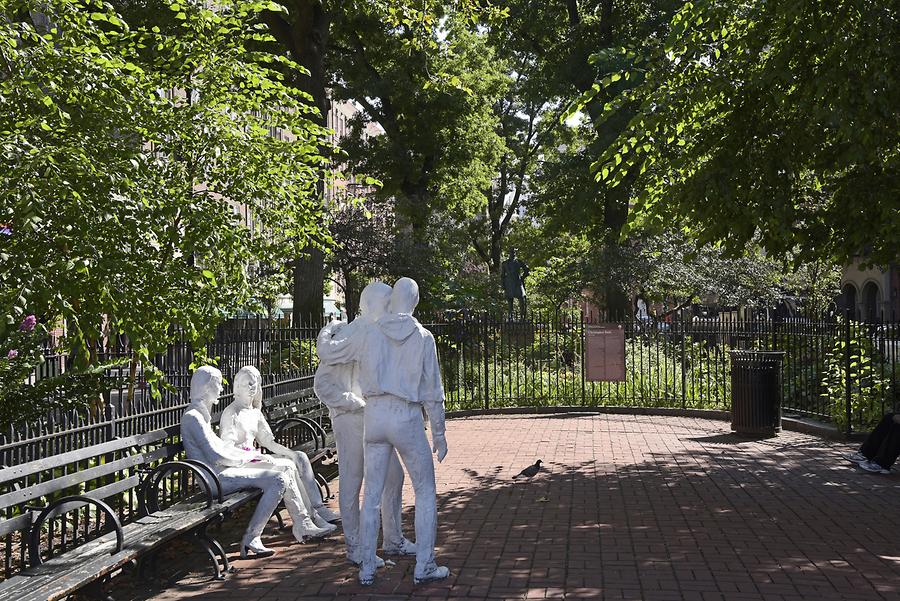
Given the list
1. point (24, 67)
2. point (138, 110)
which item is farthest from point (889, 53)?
point (24, 67)

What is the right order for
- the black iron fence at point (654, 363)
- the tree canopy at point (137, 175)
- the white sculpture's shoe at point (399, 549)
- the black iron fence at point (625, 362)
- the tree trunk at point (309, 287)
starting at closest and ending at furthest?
the tree canopy at point (137, 175), the white sculpture's shoe at point (399, 549), the black iron fence at point (625, 362), the black iron fence at point (654, 363), the tree trunk at point (309, 287)

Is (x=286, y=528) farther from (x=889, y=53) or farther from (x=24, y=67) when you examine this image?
(x=889, y=53)

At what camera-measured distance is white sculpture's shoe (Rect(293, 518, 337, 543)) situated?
24.3 feet

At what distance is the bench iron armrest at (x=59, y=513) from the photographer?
5.11m

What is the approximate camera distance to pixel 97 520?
Result: 257 inches

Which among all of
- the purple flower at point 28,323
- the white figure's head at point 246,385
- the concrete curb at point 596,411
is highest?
the purple flower at point 28,323

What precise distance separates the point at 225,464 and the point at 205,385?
2.18 ft

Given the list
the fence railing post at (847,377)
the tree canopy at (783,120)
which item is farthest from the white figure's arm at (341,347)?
the fence railing post at (847,377)

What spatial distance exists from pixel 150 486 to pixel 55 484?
1.16 m

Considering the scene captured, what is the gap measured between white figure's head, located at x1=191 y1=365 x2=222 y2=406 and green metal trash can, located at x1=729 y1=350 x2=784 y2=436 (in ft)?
28.9

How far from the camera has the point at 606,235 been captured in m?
30.7

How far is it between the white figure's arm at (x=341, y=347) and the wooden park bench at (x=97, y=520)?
1.20 metres

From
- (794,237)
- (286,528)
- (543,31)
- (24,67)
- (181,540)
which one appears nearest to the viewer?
(24,67)

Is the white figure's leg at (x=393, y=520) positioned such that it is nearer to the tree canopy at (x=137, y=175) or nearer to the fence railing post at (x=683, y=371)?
the tree canopy at (x=137, y=175)
